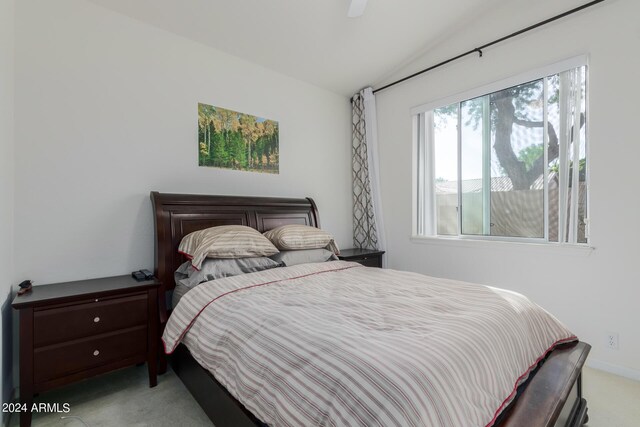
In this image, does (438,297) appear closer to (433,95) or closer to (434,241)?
(434,241)

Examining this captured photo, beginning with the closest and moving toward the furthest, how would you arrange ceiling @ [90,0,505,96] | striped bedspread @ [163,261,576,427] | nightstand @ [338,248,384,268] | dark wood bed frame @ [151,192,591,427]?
striped bedspread @ [163,261,576,427], dark wood bed frame @ [151,192,591,427], ceiling @ [90,0,505,96], nightstand @ [338,248,384,268]

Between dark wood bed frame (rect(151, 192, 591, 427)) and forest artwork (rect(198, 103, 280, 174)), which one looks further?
forest artwork (rect(198, 103, 280, 174))

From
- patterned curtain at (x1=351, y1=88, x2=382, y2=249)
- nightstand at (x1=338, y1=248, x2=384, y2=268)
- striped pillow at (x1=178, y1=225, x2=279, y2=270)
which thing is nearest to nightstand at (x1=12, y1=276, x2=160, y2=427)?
striped pillow at (x1=178, y1=225, x2=279, y2=270)

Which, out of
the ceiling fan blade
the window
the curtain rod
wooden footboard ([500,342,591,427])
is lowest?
wooden footboard ([500,342,591,427])

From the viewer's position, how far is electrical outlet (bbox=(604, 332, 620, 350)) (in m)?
2.24

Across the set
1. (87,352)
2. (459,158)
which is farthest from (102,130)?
(459,158)

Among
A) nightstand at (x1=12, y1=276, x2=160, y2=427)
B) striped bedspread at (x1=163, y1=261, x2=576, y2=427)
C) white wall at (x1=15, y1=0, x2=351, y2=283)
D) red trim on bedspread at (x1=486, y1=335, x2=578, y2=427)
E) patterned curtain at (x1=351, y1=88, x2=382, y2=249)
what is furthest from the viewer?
patterned curtain at (x1=351, y1=88, x2=382, y2=249)

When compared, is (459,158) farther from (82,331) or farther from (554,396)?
(82,331)

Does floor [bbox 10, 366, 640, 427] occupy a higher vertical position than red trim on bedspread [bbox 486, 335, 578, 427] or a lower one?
lower

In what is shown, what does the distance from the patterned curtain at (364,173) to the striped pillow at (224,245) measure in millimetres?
1705

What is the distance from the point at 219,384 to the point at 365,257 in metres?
2.32

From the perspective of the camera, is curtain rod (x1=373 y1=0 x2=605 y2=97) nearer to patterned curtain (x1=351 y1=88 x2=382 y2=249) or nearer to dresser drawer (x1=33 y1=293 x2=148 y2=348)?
patterned curtain (x1=351 y1=88 x2=382 y2=249)

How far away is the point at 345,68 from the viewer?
11.4ft

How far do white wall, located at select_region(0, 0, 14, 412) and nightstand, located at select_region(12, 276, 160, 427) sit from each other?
15cm
